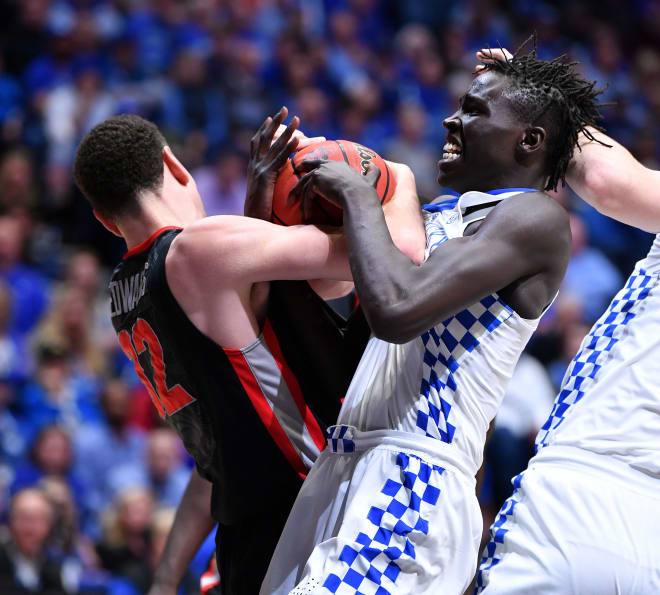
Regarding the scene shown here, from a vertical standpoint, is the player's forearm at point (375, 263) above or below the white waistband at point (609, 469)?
above

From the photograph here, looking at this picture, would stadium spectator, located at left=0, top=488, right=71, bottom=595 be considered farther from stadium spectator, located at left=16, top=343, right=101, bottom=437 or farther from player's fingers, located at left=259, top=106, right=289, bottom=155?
player's fingers, located at left=259, top=106, right=289, bottom=155

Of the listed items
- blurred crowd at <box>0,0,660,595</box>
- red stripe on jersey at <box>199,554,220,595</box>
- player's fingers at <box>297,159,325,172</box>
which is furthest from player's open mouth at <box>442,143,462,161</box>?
blurred crowd at <box>0,0,660,595</box>

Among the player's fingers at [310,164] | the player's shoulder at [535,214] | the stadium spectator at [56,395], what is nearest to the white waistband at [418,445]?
the player's shoulder at [535,214]

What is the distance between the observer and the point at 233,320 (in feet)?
9.07

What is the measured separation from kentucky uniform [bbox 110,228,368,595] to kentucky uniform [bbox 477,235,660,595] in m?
0.64

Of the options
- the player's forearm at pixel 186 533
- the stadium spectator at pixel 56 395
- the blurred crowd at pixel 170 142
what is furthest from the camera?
the stadium spectator at pixel 56 395

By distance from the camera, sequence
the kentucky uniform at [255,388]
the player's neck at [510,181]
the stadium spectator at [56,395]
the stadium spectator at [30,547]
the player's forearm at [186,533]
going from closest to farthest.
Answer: the player's neck at [510,181], the kentucky uniform at [255,388], the player's forearm at [186,533], the stadium spectator at [30,547], the stadium spectator at [56,395]

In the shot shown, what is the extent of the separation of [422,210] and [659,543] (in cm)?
114

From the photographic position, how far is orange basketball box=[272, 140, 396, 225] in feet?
8.96

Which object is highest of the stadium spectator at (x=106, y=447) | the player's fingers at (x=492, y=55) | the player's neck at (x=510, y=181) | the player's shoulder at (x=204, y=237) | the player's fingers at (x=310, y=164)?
the player's fingers at (x=492, y=55)

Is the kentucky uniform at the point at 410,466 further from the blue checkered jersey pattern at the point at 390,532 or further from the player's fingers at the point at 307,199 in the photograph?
the player's fingers at the point at 307,199

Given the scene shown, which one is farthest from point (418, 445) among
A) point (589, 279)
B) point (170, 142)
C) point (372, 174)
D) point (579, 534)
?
point (589, 279)

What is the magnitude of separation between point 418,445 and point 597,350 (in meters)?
0.63

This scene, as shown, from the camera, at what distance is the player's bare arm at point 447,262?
2361 mm
